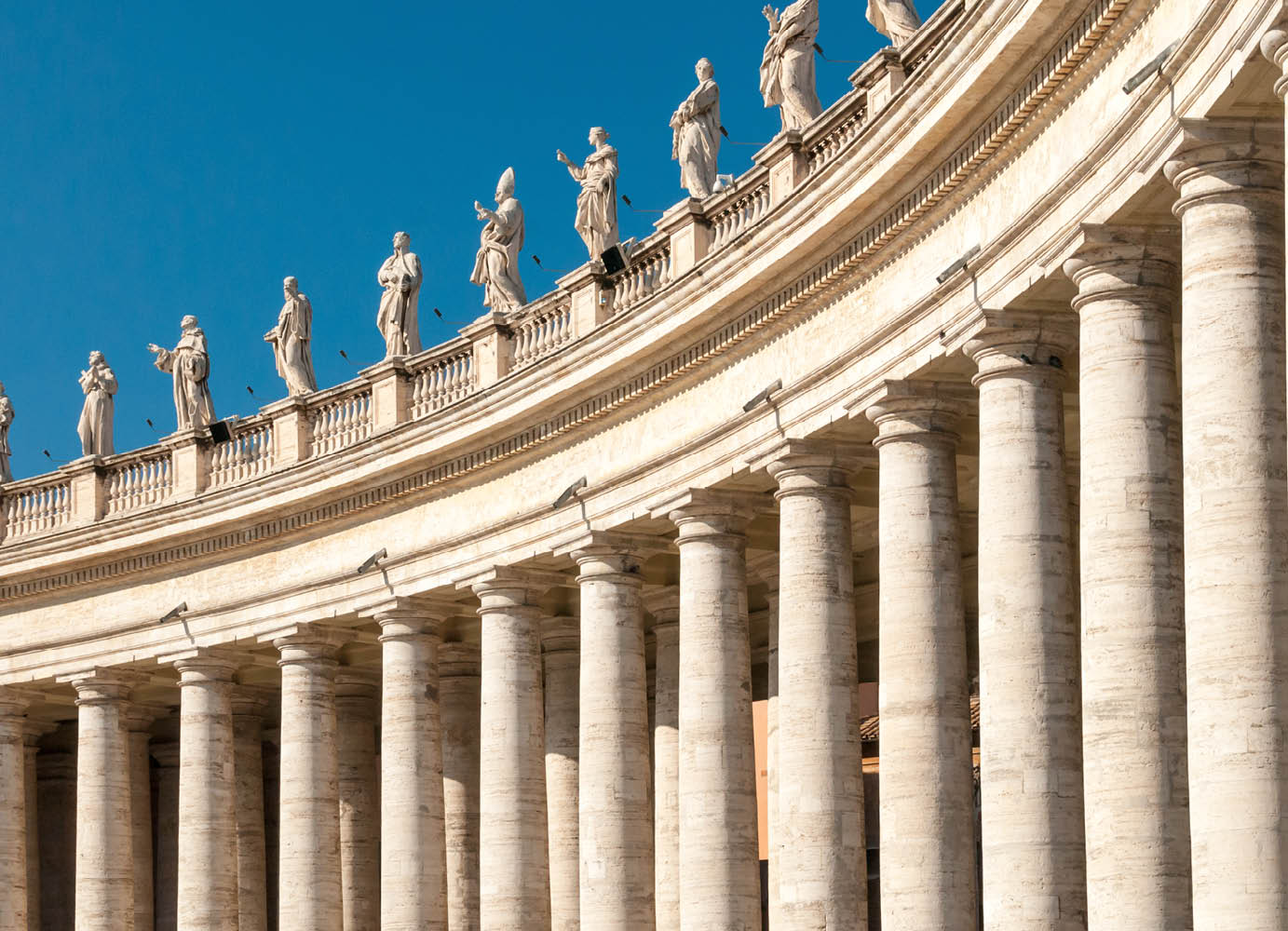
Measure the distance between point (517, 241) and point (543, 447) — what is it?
1057 cm

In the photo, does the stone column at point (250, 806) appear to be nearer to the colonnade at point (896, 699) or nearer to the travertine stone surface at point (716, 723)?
the colonnade at point (896, 699)

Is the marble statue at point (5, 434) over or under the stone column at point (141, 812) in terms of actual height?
over

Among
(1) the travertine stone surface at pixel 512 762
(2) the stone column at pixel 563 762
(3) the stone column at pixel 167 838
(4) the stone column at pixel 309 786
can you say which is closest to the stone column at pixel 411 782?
(1) the travertine stone surface at pixel 512 762

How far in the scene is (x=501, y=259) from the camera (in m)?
87.4

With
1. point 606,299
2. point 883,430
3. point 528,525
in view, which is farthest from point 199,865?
point 883,430

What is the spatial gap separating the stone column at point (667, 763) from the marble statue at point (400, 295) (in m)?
13.9

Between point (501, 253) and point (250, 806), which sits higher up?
point (501, 253)

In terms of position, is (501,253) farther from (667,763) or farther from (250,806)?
(250,806)

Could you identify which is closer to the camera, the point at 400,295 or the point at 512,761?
the point at 512,761

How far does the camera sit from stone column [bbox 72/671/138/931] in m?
94.7

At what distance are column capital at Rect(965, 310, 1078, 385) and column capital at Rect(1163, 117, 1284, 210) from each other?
1017cm

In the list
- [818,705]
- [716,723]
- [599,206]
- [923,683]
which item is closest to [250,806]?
[599,206]

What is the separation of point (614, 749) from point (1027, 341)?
977 inches

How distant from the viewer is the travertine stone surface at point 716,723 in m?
70.9
